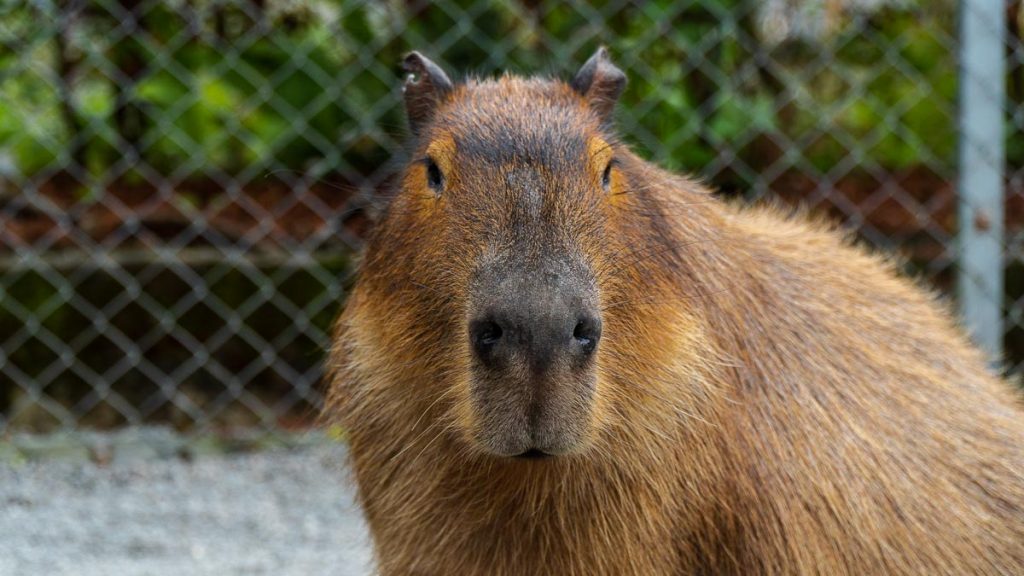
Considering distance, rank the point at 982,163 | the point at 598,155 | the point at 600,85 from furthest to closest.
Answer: the point at 982,163, the point at 600,85, the point at 598,155

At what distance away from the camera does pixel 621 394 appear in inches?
94.6

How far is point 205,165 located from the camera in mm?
5859

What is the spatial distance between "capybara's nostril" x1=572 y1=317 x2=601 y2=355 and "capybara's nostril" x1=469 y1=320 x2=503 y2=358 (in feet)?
0.42

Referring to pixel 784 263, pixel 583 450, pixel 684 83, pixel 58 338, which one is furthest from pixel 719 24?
pixel 583 450

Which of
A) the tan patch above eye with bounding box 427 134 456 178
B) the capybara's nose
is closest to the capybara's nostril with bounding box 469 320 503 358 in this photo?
the capybara's nose

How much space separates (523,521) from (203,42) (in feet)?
12.7

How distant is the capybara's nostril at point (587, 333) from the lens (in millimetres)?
2053

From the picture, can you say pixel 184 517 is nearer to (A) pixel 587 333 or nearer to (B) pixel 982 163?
(A) pixel 587 333

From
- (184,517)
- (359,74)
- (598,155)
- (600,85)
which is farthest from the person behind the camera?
(359,74)

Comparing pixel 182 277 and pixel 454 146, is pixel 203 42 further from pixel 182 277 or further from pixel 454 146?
pixel 454 146

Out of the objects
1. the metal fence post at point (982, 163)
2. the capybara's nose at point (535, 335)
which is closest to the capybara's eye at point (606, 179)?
the capybara's nose at point (535, 335)

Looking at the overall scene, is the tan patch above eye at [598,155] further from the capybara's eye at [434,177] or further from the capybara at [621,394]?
the capybara's eye at [434,177]

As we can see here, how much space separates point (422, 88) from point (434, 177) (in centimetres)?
37

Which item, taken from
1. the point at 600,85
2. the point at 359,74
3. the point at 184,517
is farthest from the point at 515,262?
the point at 359,74
